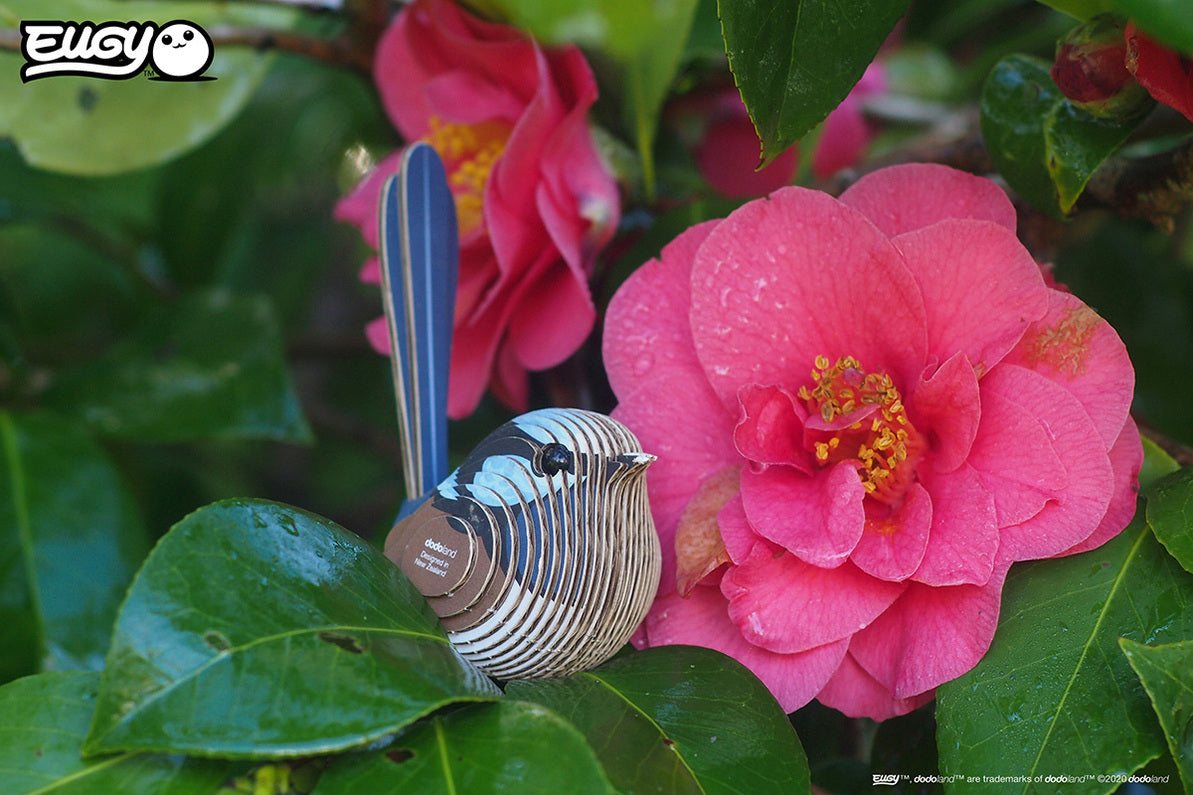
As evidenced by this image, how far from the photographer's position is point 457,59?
66 cm

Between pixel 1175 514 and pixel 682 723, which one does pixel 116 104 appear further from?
pixel 1175 514

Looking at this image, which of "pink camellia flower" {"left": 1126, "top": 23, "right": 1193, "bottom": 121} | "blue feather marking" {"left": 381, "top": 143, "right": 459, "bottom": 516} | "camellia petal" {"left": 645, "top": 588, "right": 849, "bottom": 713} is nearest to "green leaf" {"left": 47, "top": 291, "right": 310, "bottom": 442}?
"blue feather marking" {"left": 381, "top": 143, "right": 459, "bottom": 516}

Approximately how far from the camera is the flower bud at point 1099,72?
0.46m

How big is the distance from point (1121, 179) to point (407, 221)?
15.7 inches


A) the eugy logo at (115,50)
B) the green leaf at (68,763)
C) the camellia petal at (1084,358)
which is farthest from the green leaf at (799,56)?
the eugy logo at (115,50)

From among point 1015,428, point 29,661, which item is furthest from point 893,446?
point 29,661

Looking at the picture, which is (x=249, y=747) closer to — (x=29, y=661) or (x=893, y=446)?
(x=893, y=446)

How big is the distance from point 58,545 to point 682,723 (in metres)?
0.53

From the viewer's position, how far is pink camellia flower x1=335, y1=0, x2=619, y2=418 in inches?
22.5

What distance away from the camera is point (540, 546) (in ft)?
1.35

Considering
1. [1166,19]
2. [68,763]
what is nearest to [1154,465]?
[1166,19]

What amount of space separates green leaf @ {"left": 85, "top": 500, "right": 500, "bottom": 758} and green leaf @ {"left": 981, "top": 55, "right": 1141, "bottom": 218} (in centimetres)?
37

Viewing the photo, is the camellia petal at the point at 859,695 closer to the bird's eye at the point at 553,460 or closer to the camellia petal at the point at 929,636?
the camellia petal at the point at 929,636

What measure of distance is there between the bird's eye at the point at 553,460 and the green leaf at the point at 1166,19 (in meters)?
0.26
